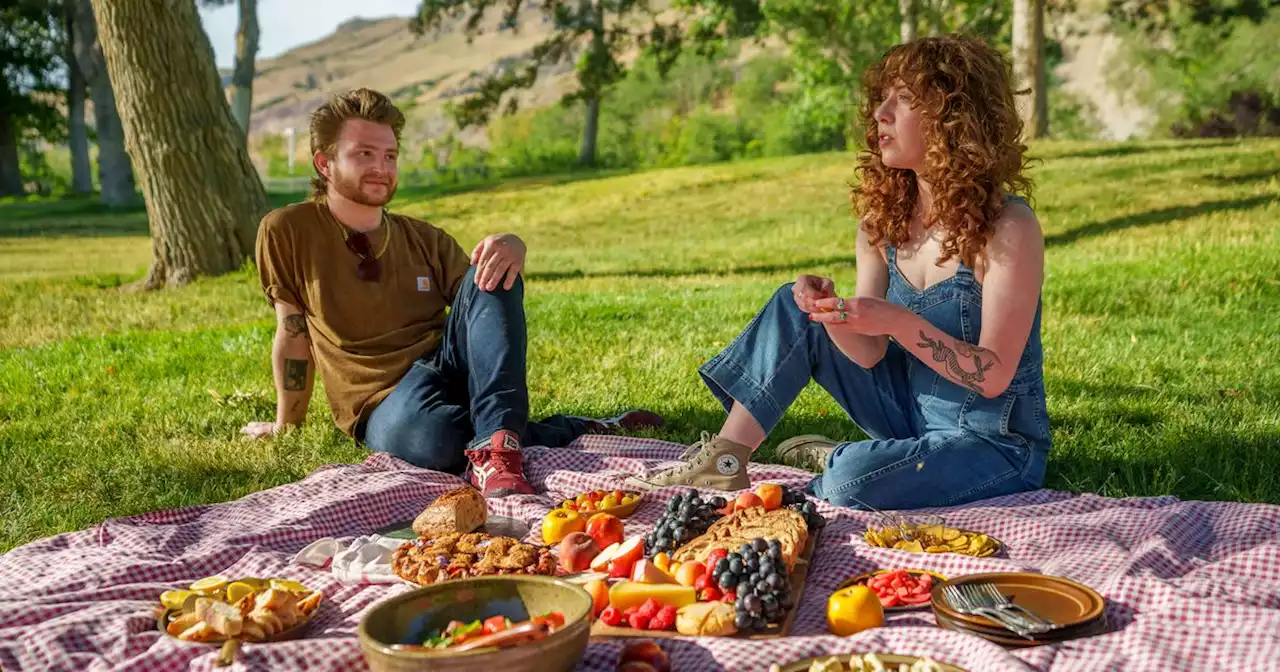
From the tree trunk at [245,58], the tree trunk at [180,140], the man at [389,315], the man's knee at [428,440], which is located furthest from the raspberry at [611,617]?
the tree trunk at [245,58]

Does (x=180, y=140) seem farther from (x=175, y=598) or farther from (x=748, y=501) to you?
(x=748, y=501)

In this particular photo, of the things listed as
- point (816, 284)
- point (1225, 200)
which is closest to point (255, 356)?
point (816, 284)

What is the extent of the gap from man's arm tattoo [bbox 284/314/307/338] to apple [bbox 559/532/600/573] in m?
2.24

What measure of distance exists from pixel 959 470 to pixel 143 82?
32.6 feet

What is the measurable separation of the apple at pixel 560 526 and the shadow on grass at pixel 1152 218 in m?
11.1

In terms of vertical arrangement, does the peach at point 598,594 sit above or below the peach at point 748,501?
below

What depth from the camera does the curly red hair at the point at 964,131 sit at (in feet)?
13.4

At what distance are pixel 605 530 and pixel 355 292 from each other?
6.63 feet

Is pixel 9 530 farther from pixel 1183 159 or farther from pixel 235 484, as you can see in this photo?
pixel 1183 159

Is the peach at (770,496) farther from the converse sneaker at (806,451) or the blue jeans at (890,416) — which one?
the converse sneaker at (806,451)

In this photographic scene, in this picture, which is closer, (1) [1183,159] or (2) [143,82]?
(2) [143,82]

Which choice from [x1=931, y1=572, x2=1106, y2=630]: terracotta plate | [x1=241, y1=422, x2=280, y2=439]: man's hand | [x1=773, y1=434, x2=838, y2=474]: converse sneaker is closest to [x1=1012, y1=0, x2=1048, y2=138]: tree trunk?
[x1=773, y1=434, x2=838, y2=474]: converse sneaker

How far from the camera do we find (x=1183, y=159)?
1905cm

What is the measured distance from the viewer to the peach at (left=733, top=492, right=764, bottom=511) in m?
4.00
